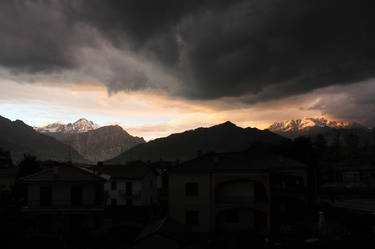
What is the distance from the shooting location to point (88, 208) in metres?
36.9

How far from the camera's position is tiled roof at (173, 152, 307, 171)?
38.0 metres

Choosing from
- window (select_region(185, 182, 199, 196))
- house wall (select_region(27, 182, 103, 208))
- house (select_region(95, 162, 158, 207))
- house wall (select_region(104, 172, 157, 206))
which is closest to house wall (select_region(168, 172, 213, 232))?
window (select_region(185, 182, 199, 196))

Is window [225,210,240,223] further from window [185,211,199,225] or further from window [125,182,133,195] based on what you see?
window [125,182,133,195]

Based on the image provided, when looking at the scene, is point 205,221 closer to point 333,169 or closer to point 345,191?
point 345,191

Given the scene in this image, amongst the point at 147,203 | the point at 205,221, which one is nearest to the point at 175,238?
the point at 205,221

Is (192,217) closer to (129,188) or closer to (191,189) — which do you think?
(191,189)

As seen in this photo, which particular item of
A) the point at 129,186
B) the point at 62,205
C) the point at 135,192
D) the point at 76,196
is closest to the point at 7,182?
the point at 129,186

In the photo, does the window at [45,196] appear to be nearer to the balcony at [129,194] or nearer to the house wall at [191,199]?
the house wall at [191,199]

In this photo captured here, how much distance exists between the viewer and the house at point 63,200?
37125 millimetres

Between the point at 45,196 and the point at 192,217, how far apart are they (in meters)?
16.6

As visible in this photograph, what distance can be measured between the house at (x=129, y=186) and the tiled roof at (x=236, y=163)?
14022 mm

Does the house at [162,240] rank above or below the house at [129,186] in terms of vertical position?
below

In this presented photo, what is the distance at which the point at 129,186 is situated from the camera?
51.8m

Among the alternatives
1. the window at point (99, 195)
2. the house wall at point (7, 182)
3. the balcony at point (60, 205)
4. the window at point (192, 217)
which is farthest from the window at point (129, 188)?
the house wall at point (7, 182)
